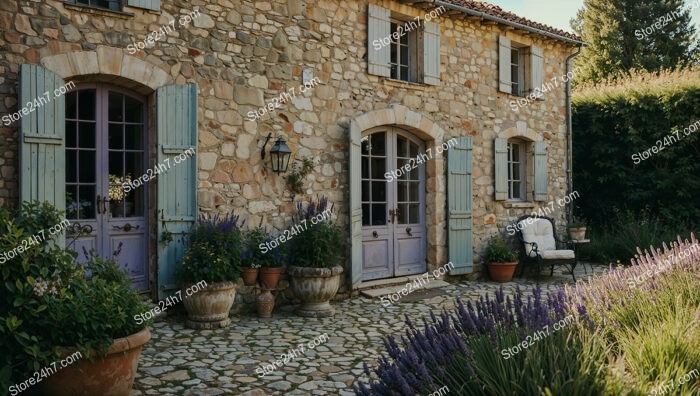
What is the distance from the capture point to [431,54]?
26.5 ft

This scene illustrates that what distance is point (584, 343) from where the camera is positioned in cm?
238

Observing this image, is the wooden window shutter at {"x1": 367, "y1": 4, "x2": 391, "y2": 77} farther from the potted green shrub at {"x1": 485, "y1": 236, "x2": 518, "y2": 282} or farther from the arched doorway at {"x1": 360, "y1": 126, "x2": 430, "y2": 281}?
the potted green shrub at {"x1": 485, "y1": 236, "x2": 518, "y2": 282}

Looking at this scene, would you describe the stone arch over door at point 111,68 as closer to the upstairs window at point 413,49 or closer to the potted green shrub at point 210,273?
the potted green shrub at point 210,273

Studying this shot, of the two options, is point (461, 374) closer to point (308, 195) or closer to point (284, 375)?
point (284, 375)

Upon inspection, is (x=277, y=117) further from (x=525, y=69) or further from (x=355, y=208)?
(x=525, y=69)

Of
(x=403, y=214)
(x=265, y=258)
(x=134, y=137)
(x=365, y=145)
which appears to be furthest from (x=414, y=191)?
(x=134, y=137)

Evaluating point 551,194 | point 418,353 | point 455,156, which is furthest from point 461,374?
point 551,194

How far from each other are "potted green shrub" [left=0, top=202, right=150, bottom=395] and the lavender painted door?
6.00 feet

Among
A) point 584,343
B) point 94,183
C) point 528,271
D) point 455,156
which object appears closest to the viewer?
point 584,343

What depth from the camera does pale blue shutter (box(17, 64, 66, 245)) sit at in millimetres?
4898

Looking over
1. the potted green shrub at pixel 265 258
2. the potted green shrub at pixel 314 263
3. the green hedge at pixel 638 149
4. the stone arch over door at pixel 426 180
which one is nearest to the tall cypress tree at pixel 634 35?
the green hedge at pixel 638 149

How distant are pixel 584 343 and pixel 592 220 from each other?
32.5 feet

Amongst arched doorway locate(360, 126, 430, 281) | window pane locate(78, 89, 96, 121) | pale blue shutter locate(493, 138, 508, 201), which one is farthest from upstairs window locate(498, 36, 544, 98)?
window pane locate(78, 89, 96, 121)

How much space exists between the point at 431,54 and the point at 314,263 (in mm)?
3770
